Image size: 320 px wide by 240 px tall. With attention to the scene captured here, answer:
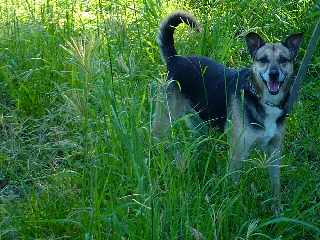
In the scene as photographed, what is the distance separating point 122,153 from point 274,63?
1243 millimetres

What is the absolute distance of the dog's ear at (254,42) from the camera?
4.02 m

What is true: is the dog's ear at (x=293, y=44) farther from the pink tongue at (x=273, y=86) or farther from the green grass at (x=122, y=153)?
the green grass at (x=122, y=153)

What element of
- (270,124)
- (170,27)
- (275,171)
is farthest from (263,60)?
(170,27)

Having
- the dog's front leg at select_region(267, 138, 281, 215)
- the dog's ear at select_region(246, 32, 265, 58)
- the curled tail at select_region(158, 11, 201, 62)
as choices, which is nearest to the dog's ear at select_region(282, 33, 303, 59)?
the dog's ear at select_region(246, 32, 265, 58)

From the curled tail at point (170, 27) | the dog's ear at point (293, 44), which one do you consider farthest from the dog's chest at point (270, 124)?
the curled tail at point (170, 27)

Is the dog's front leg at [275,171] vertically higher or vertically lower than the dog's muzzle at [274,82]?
lower

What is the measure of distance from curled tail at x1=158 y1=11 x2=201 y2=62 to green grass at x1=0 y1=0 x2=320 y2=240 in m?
0.28

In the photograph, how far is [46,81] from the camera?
16.1 ft

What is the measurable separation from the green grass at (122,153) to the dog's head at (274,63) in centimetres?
45

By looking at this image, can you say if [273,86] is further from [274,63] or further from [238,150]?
[238,150]

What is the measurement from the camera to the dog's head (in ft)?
Result: 12.5

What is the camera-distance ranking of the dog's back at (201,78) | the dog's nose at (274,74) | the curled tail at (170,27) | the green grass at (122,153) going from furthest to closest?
the curled tail at (170,27) → the dog's back at (201,78) → the dog's nose at (274,74) → the green grass at (122,153)

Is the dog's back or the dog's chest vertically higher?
the dog's back

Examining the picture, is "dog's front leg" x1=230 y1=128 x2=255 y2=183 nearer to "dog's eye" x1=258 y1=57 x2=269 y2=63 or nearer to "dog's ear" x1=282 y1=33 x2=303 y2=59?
"dog's eye" x1=258 y1=57 x2=269 y2=63
